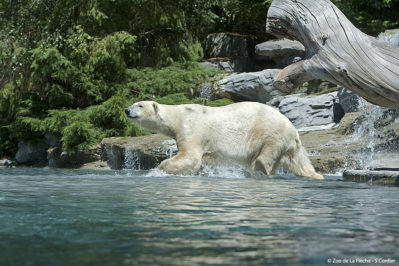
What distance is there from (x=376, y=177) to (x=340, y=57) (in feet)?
5.80

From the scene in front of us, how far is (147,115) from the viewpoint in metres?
8.38

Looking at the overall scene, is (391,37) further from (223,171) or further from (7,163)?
(7,163)

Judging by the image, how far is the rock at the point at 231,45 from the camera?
18.8 m

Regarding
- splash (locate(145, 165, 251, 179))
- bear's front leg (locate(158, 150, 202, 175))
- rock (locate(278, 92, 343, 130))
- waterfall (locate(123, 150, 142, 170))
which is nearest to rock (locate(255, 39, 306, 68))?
rock (locate(278, 92, 343, 130))

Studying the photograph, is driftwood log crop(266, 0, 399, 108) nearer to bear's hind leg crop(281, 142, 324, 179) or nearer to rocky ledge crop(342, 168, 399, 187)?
rocky ledge crop(342, 168, 399, 187)

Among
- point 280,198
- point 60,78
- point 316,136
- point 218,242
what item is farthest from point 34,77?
point 218,242

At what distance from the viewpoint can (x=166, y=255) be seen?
218cm

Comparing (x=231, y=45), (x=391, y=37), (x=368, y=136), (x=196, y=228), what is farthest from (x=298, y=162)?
(x=231, y=45)

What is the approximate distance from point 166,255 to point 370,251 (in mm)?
867

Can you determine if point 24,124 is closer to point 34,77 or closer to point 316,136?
point 34,77

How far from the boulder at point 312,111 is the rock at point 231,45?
Result: 609cm

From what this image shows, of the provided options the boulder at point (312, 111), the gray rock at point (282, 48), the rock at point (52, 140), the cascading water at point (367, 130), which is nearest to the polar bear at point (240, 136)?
the cascading water at point (367, 130)

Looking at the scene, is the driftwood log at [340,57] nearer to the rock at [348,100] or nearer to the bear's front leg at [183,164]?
the bear's front leg at [183,164]

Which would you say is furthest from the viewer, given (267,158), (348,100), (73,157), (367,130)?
(73,157)
